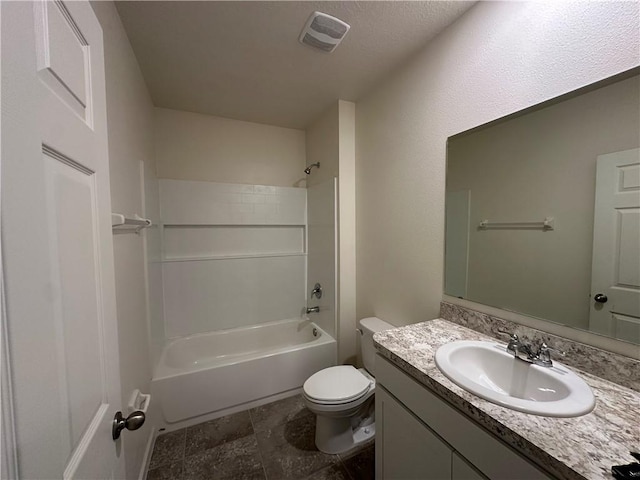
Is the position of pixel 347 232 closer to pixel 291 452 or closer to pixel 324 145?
pixel 324 145

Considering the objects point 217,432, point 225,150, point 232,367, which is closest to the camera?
point 217,432

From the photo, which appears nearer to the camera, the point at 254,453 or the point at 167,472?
the point at 167,472

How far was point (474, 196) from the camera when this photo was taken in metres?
1.27

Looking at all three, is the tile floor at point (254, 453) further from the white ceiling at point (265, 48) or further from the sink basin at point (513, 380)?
the white ceiling at point (265, 48)

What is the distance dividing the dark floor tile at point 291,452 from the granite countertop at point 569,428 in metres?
1.08

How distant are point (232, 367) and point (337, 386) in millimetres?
838

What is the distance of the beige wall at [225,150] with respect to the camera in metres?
2.28

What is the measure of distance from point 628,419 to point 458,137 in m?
1.21

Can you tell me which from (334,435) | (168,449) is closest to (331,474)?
(334,435)

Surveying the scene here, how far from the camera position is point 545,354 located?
36.1 inches

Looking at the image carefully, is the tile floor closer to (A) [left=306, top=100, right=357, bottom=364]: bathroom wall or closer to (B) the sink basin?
(A) [left=306, top=100, right=357, bottom=364]: bathroom wall

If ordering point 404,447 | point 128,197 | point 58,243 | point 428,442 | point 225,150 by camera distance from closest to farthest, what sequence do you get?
point 58,243 → point 428,442 → point 404,447 → point 128,197 → point 225,150

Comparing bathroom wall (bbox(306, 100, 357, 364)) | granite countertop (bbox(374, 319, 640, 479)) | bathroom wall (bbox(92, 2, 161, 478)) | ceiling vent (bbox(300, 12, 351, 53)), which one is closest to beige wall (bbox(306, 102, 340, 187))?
bathroom wall (bbox(306, 100, 357, 364))

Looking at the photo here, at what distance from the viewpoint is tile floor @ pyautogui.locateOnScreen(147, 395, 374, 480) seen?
1438mm
